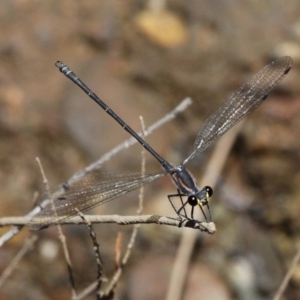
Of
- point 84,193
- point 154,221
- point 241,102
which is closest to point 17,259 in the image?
point 84,193

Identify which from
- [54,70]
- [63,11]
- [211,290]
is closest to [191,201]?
[211,290]

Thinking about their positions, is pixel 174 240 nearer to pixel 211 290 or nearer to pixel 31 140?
pixel 211 290

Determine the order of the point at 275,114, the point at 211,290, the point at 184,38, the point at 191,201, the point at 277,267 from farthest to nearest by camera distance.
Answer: the point at 184,38, the point at 275,114, the point at 277,267, the point at 211,290, the point at 191,201

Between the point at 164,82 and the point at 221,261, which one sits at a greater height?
the point at 164,82

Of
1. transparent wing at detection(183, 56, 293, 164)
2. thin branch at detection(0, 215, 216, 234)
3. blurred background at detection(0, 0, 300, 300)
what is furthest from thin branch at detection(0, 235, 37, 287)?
blurred background at detection(0, 0, 300, 300)

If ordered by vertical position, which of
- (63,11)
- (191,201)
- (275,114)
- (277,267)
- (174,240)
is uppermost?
(63,11)

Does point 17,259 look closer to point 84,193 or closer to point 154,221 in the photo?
point 84,193

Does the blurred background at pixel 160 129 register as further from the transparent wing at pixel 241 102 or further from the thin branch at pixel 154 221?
the thin branch at pixel 154 221

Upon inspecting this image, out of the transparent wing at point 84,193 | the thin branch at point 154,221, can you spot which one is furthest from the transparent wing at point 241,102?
the thin branch at point 154,221
